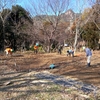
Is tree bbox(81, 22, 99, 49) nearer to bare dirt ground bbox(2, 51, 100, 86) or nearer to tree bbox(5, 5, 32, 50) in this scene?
tree bbox(5, 5, 32, 50)

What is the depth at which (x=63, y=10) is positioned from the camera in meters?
19.2

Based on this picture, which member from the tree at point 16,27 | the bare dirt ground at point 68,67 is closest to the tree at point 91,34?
the tree at point 16,27

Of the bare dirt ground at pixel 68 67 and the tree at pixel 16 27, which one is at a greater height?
the tree at pixel 16 27

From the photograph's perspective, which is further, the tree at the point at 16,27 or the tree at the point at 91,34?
the tree at the point at 91,34

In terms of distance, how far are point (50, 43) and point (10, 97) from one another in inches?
596

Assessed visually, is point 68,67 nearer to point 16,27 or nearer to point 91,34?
point 16,27

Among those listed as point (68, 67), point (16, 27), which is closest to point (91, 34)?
point (16, 27)

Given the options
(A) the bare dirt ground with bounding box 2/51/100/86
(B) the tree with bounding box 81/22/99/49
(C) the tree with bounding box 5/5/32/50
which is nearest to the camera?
(A) the bare dirt ground with bounding box 2/51/100/86

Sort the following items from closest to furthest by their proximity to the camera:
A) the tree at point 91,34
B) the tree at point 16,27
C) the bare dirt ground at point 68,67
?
the bare dirt ground at point 68,67 < the tree at point 16,27 < the tree at point 91,34

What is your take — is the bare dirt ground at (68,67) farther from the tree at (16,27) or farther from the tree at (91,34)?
the tree at (91,34)

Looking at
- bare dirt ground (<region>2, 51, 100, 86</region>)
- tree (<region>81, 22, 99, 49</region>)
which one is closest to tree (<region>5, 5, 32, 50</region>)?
tree (<region>81, 22, 99, 49</region>)

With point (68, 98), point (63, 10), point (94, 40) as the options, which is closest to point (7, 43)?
point (63, 10)

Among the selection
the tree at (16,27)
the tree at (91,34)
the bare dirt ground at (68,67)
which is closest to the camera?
the bare dirt ground at (68,67)

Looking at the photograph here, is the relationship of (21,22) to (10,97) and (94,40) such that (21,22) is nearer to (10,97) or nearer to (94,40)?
(94,40)
